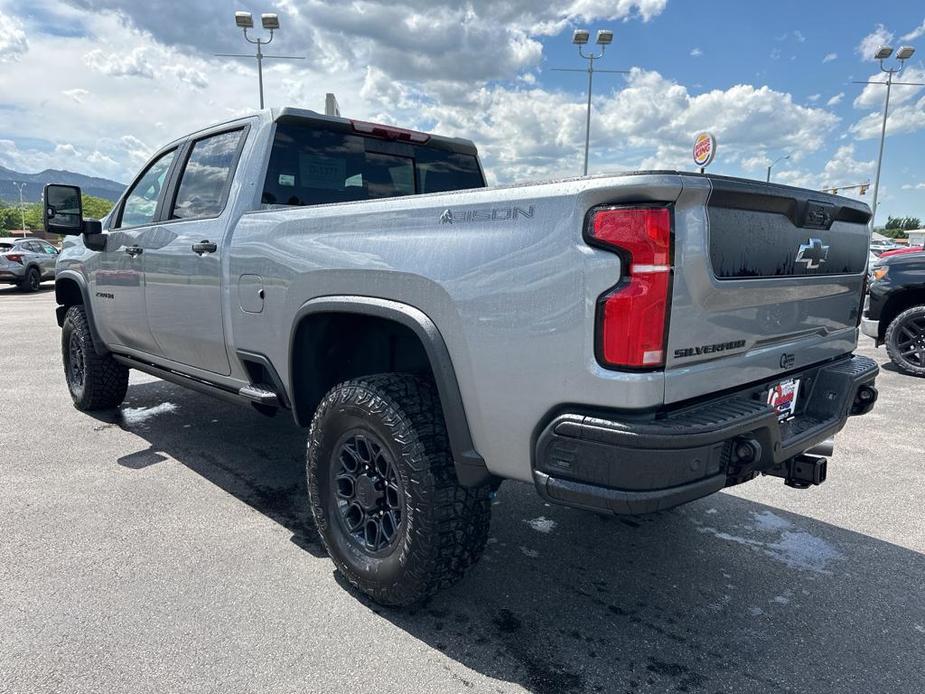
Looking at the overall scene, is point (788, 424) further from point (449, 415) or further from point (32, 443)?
point (32, 443)

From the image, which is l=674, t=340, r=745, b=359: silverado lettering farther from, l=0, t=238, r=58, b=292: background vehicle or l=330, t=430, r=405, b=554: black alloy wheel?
l=0, t=238, r=58, b=292: background vehicle

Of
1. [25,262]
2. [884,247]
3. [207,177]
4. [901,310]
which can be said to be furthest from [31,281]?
[884,247]

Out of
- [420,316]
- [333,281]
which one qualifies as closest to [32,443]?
[333,281]

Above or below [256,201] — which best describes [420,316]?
below

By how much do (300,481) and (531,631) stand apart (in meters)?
2.01

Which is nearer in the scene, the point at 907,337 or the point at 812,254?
the point at 812,254

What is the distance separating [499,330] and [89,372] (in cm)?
435

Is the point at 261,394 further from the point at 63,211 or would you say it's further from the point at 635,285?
the point at 63,211

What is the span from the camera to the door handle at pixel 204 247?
11.1 feet

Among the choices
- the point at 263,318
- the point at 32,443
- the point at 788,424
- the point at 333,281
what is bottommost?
the point at 32,443

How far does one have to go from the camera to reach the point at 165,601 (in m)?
2.60

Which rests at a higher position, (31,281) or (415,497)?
(415,497)

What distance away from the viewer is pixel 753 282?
84.8 inches

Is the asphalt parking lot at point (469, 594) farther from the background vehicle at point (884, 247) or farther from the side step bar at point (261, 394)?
the background vehicle at point (884, 247)
